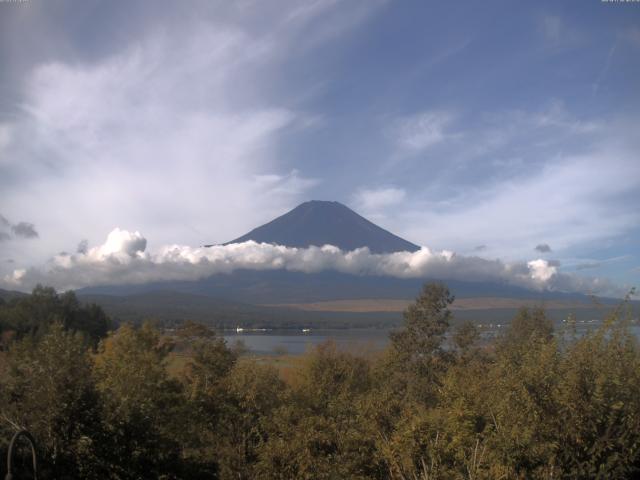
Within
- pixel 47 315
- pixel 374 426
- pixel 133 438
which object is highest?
pixel 47 315

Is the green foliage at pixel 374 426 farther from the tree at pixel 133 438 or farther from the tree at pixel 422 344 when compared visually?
the tree at pixel 422 344

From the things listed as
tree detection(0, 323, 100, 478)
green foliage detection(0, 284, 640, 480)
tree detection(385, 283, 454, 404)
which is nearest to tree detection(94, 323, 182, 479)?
green foliage detection(0, 284, 640, 480)

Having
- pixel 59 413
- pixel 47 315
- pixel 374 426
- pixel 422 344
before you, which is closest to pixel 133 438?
pixel 59 413

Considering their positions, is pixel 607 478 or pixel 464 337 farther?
pixel 464 337

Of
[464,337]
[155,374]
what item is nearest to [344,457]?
[155,374]

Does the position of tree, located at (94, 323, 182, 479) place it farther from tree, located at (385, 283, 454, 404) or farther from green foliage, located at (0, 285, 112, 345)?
green foliage, located at (0, 285, 112, 345)

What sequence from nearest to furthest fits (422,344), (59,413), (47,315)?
(59,413)
(422,344)
(47,315)

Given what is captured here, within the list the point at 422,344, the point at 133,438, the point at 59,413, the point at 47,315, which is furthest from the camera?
the point at 47,315

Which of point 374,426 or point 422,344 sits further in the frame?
point 422,344

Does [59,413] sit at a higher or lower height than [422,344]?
higher

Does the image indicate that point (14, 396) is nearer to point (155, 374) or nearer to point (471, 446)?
point (155, 374)

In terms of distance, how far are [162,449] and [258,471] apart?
1898mm

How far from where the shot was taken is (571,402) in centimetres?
816

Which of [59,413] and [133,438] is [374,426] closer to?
[133,438]
